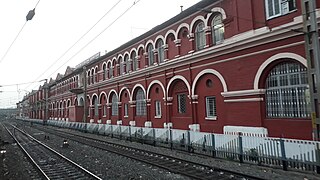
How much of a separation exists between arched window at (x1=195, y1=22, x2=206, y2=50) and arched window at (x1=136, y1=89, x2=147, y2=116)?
9.20 m

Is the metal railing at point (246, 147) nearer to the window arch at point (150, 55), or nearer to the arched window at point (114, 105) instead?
the window arch at point (150, 55)

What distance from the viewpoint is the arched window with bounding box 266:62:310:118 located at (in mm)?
12719

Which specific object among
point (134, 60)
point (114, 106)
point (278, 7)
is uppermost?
point (134, 60)

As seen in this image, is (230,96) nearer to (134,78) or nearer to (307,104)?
(307,104)

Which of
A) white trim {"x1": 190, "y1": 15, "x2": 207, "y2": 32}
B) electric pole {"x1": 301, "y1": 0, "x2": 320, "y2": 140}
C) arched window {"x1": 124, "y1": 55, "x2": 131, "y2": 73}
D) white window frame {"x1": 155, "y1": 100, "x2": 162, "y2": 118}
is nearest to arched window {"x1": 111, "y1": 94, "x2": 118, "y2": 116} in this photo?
arched window {"x1": 124, "y1": 55, "x2": 131, "y2": 73}

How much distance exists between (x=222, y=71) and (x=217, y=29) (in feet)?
9.95

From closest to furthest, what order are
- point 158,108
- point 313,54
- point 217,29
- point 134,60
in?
point 313,54 → point 217,29 → point 158,108 → point 134,60

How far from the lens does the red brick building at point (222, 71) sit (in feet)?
43.1

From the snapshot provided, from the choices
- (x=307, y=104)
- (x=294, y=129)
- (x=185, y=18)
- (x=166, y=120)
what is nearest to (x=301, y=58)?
(x=307, y=104)

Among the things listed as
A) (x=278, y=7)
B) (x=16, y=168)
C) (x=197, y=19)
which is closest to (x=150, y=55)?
(x=197, y=19)

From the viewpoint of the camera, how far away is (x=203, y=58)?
1839cm

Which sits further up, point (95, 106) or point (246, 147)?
point (95, 106)

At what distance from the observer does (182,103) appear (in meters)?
21.4

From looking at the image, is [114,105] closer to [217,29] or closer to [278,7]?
[217,29]
